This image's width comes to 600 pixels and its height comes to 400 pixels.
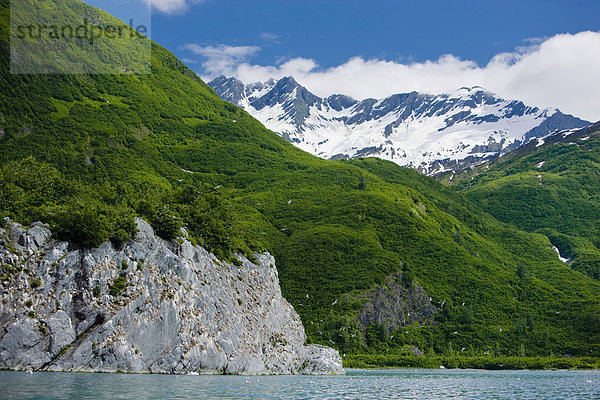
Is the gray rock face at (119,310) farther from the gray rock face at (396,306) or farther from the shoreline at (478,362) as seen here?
the gray rock face at (396,306)

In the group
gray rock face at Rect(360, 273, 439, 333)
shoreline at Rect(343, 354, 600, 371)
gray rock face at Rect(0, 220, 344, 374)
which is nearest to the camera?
gray rock face at Rect(0, 220, 344, 374)

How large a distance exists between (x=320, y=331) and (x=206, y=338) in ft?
313

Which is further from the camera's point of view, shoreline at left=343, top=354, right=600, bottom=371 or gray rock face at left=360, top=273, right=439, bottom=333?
gray rock face at left=360, top=273, right=439, bottom=333

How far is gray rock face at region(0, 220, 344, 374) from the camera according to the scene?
60.2 m

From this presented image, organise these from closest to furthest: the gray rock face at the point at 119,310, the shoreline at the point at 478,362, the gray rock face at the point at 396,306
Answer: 1. the gray rock face at the point at 119,310
2. the shoreline at the point at 478,362
3. the gray rock face at the point at 396,306

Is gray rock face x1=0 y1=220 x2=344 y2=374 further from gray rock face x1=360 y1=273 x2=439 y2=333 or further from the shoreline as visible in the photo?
gray rock face x1=360 y1=273 x2=439 y2=333

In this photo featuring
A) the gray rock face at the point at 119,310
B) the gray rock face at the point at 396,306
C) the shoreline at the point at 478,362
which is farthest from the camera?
the gray rock face at the point at 396,306

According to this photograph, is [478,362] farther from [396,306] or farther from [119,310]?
[119,310]

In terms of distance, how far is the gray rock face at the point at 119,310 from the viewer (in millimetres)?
60156

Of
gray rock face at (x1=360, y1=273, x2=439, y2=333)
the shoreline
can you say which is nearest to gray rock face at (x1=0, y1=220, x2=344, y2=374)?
the shoreline

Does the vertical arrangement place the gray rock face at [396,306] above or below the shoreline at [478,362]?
above

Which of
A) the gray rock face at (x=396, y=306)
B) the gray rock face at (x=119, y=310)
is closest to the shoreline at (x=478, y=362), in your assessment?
the gray rock face at (x=396, y=306)

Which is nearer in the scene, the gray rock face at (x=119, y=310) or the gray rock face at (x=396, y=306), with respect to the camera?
the gray rock face at (x=119, y=310)

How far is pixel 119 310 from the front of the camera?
215 feet
